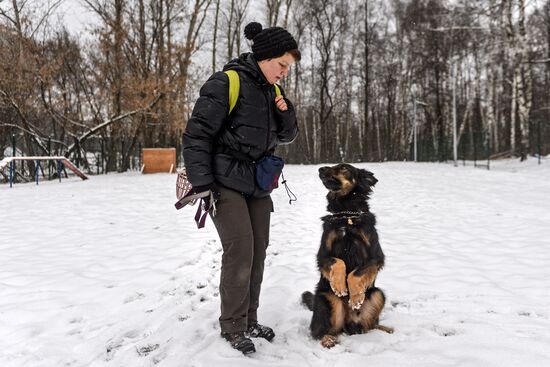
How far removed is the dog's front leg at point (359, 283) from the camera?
241 cm

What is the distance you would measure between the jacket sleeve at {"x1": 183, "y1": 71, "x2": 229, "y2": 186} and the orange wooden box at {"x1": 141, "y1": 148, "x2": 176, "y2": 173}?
1449cm

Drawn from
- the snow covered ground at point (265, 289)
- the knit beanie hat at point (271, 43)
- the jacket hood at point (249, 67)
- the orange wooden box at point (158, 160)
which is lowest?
the snow covered ground at point (265, 289)

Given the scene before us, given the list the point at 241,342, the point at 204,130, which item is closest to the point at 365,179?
the point at 204,130

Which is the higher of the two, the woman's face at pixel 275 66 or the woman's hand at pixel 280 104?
the woman's face at pixel 275 66

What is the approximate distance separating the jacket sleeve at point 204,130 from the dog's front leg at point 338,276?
0.97 metres

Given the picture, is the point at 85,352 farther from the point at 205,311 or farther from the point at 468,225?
the point at 468,225

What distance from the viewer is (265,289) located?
3.44m

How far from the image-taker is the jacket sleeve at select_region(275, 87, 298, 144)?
240cm

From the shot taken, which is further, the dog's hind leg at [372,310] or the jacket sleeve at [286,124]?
the dog's hind leg at [372,310]

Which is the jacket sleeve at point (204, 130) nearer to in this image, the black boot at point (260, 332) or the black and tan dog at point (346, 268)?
the black and tan dog at point (346, 268)

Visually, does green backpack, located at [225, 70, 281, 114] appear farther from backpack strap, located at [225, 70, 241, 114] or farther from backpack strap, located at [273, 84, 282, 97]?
backpack strap, located at [273, 84, 282, 97]

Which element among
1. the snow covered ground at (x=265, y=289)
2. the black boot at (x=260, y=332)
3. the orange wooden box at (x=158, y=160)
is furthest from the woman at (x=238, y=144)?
the orange wooden box at (x=158, y=160)

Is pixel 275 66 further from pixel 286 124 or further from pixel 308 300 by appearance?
pixel 308 300

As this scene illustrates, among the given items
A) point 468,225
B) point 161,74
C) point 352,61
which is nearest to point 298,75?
point 352,61
